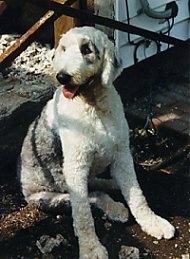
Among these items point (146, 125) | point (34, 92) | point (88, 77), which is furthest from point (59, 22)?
point (88, 77)

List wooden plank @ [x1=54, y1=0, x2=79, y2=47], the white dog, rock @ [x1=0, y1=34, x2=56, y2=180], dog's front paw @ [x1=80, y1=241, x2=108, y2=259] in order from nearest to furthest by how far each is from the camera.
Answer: the white dog → dog's front paw @ [x1=80, y1=241, x2=108, y2=259] → rock @ [x1=0, y1=34, x2=56, y2=180] → wooden plank @ [x1=54, y1=0, x2=79, y2=47]

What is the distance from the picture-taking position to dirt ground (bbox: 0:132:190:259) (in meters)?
4.23

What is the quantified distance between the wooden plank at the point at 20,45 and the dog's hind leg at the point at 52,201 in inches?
36.2

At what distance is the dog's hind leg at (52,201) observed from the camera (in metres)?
4.52

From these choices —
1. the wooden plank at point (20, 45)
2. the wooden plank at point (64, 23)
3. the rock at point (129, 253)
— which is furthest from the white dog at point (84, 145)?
the wooden plank at point (64, 23)

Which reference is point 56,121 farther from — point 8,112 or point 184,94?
point 184,94

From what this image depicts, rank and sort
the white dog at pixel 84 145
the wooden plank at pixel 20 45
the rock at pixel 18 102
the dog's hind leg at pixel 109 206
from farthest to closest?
1. the rock at pixel 18 102
2. the dog's hind leg at pixel 109 206
3. the wooden plank at pixel 20 45
4. the white dog at pixel 84 145

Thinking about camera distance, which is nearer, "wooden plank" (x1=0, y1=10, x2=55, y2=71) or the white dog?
the white dog

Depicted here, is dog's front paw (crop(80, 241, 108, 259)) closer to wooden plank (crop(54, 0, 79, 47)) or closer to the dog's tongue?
the dog's tongue

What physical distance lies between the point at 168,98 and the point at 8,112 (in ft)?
5.65

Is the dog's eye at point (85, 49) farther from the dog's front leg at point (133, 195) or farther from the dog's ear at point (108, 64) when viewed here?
the dog's front leg at point (133, 195)

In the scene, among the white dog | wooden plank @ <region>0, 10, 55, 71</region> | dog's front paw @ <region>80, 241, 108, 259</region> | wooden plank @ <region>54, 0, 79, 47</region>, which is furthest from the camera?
wooden plank @ <region>54, 0, 79, 47</region>

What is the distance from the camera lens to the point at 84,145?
13.6ft

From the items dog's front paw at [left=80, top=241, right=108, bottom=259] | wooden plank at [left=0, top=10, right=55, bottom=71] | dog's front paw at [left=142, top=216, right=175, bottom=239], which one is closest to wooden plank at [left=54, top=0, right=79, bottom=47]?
wooden plank at [left=0, top=10, right=55, bottom=71]
